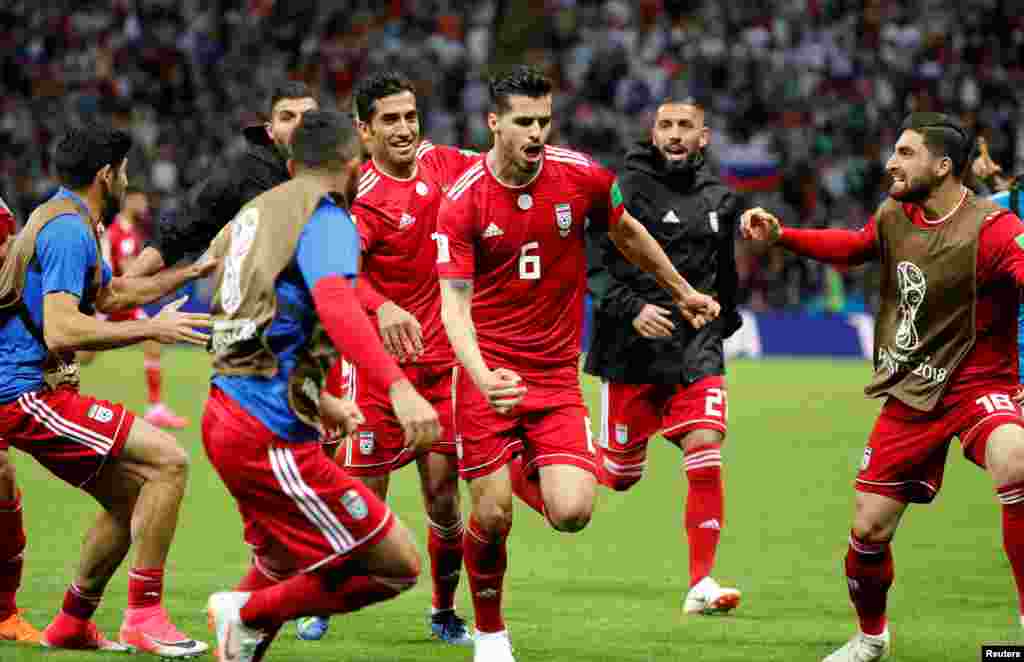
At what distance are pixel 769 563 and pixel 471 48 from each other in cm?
2185

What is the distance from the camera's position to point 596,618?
8117 millimetres

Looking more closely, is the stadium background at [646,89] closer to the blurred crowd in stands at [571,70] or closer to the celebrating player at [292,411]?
the blurred crowd in stands at [571,70]

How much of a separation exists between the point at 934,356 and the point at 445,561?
2.57 m

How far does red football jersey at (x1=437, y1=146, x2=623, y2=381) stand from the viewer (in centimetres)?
730

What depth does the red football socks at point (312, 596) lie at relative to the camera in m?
5.94

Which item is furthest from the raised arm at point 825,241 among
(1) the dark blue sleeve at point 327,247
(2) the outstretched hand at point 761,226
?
(1) the dark blue sleeve at point 327,247

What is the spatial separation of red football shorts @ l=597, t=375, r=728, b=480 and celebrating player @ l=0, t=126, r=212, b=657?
9.86ft

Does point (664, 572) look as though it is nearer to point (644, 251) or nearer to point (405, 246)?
point (644, 251)

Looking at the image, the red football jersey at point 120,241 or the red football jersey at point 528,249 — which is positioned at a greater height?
the red football jersey at point 120,241

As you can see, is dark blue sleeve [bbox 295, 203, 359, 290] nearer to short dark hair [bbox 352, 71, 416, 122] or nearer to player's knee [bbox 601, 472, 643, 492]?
short dark hair [bbox 352, 71, 416, 122]

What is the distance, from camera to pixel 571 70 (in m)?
29.7

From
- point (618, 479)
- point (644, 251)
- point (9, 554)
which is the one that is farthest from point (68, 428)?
point (618, 479)

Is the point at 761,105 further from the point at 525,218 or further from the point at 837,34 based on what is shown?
the point at 525,218

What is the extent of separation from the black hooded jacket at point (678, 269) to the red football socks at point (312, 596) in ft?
11.1
